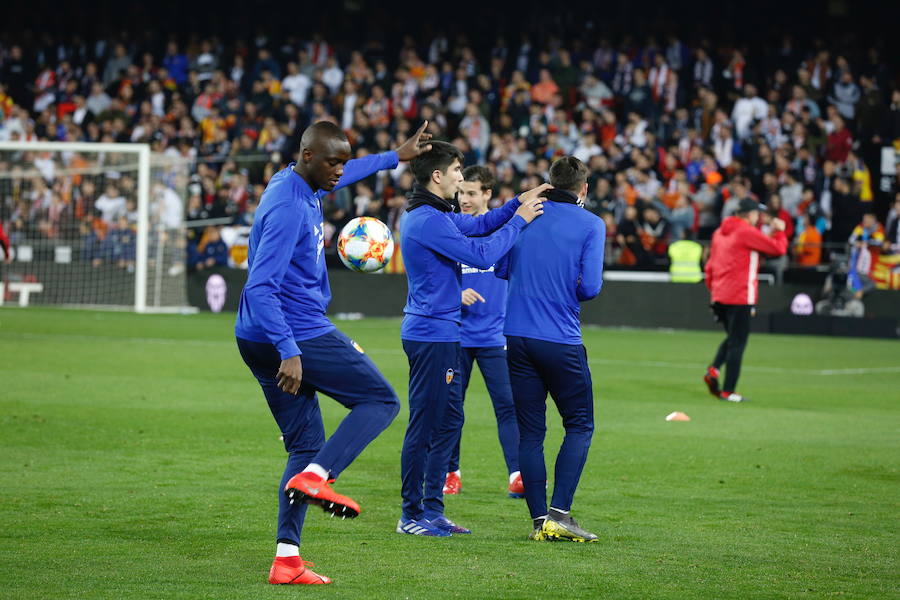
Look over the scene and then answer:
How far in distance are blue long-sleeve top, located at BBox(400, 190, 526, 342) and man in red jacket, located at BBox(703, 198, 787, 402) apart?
7.80 metres

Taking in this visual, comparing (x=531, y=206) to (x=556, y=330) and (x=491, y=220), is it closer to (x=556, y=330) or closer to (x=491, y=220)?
(x=491, y=220)

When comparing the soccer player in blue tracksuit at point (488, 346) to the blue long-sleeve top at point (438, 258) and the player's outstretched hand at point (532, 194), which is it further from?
the player's outstretched hand at point (532, 194)

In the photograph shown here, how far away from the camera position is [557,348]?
6.97 m

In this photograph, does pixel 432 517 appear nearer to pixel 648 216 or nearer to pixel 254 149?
pixel 648 216

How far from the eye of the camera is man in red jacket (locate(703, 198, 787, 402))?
14469 mm

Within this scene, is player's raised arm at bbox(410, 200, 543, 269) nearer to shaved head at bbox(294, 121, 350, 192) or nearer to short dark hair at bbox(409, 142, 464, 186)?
short dark hair at bbox(409, 142, 464, 186)

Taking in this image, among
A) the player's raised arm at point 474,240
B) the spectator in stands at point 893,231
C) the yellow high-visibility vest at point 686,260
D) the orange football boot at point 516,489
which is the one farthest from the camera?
the yellow high-visibility vest at point 686,260

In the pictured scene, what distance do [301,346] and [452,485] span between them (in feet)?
9.64

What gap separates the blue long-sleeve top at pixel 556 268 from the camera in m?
7.00

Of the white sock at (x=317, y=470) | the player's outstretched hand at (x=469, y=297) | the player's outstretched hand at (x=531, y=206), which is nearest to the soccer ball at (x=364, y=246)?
the player's outstretched hand at (x=469, y=297)

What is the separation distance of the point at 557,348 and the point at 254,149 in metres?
25.8

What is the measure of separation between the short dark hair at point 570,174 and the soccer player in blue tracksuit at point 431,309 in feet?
0.46

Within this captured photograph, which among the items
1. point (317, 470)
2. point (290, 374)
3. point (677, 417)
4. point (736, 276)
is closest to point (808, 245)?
point (736, 276)

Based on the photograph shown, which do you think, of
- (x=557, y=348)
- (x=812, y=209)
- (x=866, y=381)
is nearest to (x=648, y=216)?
(x=812, y=209)
